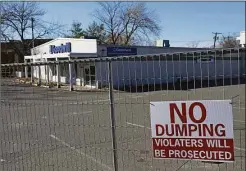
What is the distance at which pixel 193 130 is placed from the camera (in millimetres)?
3609

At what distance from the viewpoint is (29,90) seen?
5750 millimetres

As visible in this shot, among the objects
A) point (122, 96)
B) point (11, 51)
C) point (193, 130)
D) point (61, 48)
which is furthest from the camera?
point (11, 51)

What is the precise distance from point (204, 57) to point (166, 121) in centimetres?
76

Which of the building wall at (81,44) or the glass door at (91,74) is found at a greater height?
the building wall at (81,44)

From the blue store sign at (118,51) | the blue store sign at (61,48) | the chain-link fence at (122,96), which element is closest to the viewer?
the chain-link fence at (122,96)

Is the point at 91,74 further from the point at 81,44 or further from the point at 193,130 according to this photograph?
the point at 81,44

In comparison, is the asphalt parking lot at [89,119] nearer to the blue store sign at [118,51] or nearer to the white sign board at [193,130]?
the white sign board at [193,130]

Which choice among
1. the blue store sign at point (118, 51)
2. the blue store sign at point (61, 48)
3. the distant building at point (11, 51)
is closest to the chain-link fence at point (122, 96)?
the blue store sign at point (118, 51)

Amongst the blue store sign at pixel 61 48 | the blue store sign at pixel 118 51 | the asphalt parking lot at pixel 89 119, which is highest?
the blue store sign at pixel 61 48

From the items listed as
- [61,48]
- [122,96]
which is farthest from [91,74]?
[61,48]

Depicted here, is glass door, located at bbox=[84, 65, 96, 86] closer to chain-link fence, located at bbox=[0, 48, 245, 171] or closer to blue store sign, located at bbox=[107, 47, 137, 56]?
chain-link fence, located at bbox=[0, 48, 245, 171]

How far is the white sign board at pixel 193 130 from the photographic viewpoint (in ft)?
11.4

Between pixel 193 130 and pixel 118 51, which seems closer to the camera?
pixel 193 130

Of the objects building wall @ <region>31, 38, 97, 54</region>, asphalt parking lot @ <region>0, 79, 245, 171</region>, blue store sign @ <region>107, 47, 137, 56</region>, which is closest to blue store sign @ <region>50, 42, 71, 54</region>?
building wall @ <region>31, 38, 97, 54</region>
